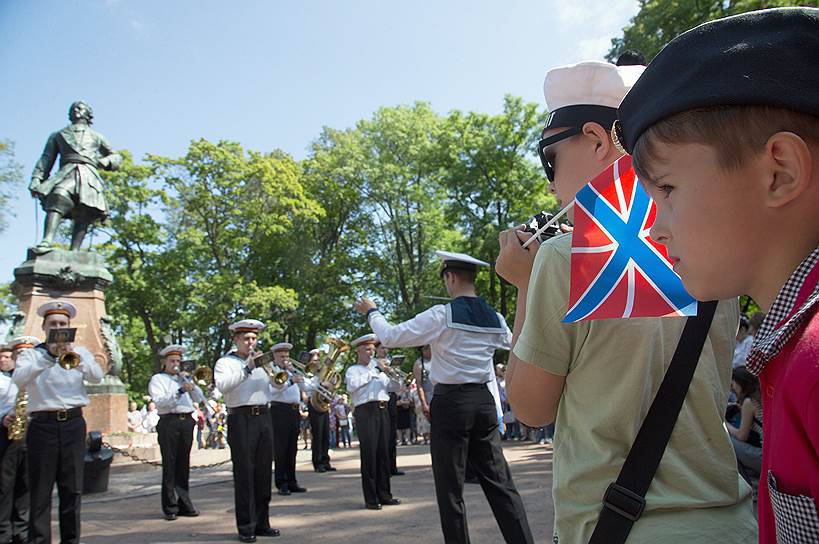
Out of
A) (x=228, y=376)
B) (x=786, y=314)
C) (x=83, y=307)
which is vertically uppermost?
(x=83, y=307)

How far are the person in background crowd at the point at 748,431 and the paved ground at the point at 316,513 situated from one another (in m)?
1.98

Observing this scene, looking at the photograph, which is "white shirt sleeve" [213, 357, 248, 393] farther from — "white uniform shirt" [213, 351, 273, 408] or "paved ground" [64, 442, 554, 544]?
"paved ground" [64, 442, 554, 544]

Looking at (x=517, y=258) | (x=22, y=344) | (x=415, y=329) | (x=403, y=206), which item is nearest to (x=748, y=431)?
(x=415, y=329)

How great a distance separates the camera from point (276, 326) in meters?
29.3

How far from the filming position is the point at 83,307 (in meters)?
12.4

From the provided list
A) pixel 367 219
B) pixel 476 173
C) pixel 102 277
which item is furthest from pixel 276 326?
pixel 102 277

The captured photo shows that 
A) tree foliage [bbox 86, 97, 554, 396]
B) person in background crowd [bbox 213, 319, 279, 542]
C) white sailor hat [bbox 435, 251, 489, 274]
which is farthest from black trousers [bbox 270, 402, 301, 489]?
tree foliage [bbox 86, 97, 554, 396]

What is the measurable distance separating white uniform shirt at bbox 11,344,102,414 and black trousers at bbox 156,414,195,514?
192 cm

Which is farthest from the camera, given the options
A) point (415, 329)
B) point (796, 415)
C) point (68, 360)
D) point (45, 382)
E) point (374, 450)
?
point (374, 450)

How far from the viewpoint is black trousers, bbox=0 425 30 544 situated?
7352 millimetres

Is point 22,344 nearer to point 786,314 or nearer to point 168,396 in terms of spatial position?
point 168,396

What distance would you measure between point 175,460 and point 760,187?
9145 millimetres

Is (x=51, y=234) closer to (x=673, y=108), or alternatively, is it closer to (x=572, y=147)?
(x=572, y=147)

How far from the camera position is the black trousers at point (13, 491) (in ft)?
24.1
